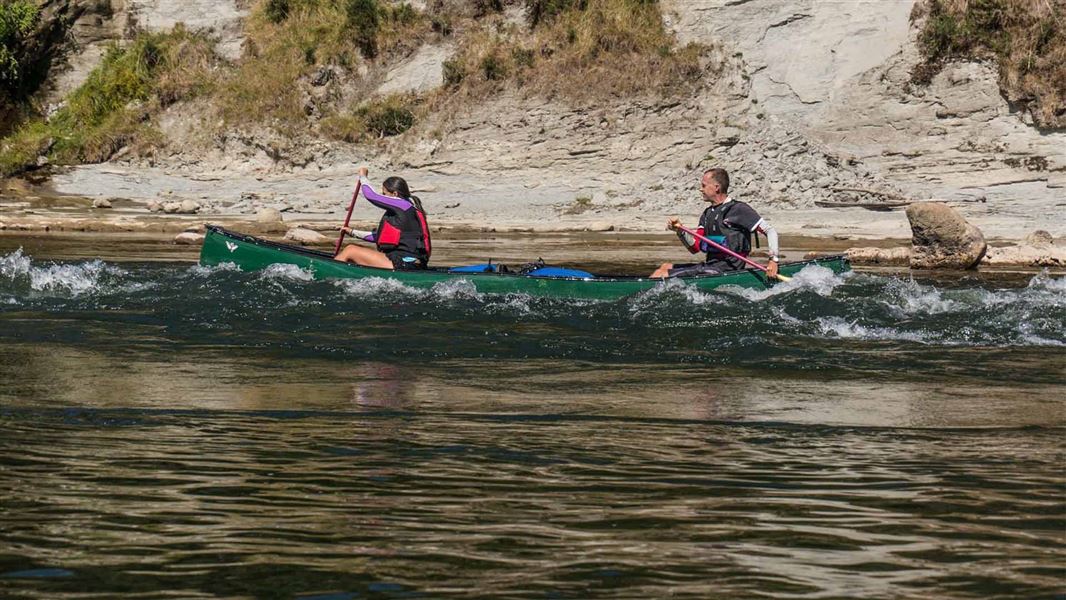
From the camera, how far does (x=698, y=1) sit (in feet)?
92.1

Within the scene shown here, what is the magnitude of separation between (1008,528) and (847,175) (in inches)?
765

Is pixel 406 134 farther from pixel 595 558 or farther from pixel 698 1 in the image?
pixel 595 558

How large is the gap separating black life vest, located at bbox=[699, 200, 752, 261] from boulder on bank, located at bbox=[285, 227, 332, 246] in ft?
29.1

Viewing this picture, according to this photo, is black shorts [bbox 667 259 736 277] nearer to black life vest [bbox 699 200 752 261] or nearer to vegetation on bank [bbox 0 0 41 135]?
black life vest [bbox 699 200 752 261]

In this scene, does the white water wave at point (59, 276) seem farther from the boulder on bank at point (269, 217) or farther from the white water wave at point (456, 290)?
the boulder on bank at point (269, 217)

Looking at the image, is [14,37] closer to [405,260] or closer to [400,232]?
[400,232]

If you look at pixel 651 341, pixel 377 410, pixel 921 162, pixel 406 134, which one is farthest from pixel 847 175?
pixel 377 410

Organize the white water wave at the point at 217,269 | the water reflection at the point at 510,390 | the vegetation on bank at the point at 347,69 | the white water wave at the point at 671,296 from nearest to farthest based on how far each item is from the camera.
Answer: the water reflection at the point at 510,390 < the white water wave at the point at 671,296 < the white water wave at the point at 217,269 < the vegetation on bank at the point at 347,69

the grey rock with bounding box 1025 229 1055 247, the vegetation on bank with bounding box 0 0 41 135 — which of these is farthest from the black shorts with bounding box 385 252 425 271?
the vegetation on bank with bounding box 0 0 41 135

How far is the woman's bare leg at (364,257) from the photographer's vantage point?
43.8 feet

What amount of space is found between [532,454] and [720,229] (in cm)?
716

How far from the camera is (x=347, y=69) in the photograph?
29422mm

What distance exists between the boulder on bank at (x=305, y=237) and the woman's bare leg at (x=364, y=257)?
269 inches

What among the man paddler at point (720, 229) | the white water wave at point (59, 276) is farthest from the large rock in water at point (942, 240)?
the white water wave at point (59, 276)
